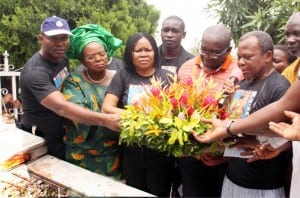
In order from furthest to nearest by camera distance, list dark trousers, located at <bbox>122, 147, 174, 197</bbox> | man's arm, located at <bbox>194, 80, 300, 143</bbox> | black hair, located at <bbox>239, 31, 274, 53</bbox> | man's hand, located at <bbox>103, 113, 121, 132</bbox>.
Result: dark trousers, located at <bbox>122, 147, 174, 197</bbox>, man's hand, located at <bbox>103, 113, 121, 132</bbox>, black hair, located at <bbox>239, 31, 274, 53</bbox>, man's arm, located at <bbox>194, 80, 300, 143</bbox>

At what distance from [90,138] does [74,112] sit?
300mm

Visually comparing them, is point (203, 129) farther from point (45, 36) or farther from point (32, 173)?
point (45, 36)

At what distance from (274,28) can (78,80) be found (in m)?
4.47

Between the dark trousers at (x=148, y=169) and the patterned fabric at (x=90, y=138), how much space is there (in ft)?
0.37

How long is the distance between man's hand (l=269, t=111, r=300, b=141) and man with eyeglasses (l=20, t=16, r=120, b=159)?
115 centimetres

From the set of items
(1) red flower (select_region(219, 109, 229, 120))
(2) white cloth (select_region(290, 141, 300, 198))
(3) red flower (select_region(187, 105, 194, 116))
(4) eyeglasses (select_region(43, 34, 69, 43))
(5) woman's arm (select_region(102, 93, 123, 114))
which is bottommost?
(2) white cloth (select_region(290, 141, 300, 198))

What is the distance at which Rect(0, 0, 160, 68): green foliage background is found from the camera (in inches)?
294

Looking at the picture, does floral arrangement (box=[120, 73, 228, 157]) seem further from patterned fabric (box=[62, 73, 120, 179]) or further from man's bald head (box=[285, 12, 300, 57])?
man's bald head (box=[285, 12, 300, 57])

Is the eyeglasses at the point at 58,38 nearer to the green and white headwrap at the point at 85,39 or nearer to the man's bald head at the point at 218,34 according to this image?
the green and white headwrap at the point at 85,39

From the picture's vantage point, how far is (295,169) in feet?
7.36

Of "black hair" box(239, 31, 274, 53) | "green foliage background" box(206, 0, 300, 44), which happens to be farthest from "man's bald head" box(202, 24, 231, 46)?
"green foliage background" box(206, 0, 300, 44)

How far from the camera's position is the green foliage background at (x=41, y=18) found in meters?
7.47

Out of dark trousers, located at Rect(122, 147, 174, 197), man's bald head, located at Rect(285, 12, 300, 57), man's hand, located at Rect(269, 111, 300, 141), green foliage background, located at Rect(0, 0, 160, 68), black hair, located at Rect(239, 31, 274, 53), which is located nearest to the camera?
man's hand, located at Rect(269, 111, 300, 141)

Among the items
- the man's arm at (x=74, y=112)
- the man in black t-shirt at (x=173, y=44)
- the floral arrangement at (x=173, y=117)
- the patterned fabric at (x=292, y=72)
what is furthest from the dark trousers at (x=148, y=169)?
the man in black t-shirt at (x=173, y=44)
